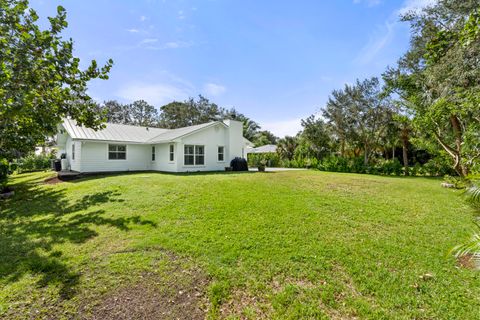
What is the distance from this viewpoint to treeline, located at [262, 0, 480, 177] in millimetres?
5461

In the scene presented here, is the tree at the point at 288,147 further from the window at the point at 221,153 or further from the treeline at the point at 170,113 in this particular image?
the window at the point at 221,153

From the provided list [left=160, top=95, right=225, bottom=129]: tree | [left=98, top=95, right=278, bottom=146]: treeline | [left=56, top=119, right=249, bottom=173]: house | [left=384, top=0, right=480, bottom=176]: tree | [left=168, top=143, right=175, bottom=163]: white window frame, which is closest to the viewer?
[left=384, top=0, right=480, bottom=176]: tree

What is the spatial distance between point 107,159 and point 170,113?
1204 inches

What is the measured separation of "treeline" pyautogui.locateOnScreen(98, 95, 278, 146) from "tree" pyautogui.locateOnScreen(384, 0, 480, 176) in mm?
35006

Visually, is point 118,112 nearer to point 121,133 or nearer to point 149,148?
point 121,133

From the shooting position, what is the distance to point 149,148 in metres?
19.2

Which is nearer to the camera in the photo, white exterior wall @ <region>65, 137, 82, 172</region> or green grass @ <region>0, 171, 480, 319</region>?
green grass @ <region>0, 171, 480, 319</region>

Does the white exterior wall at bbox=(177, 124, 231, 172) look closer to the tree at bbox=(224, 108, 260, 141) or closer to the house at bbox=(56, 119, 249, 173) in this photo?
the house at bbox=(56, 119, 249, 173)

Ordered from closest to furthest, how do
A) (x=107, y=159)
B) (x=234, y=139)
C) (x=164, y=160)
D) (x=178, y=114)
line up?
(x=107, y=159) → (x=164, y=160) → (x=234, y=139) → (x=178, y=114)

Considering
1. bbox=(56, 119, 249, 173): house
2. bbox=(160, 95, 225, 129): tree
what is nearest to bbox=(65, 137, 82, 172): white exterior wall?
bbox=(56, 119, 249, 173): house

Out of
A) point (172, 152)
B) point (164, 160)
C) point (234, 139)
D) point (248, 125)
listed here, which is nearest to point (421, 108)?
point (234, 139)


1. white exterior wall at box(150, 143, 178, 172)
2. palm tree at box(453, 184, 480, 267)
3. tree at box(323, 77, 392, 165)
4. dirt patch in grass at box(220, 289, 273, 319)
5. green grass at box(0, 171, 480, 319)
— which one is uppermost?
tree at box(323, 77, 392, 165)

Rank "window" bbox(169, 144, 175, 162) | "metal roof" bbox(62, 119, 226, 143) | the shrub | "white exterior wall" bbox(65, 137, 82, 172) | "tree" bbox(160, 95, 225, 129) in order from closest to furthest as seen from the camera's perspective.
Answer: "white exterior wall" bbox(65, 137, 82, 172)
"metal roof" bbox(62, 119, 226, 143)
"window" bbox(169, 144, 175, 162)
the shrub
"tree" bbox(160, 95, 225, 129)

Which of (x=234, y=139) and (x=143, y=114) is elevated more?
(x=143, y=114)
